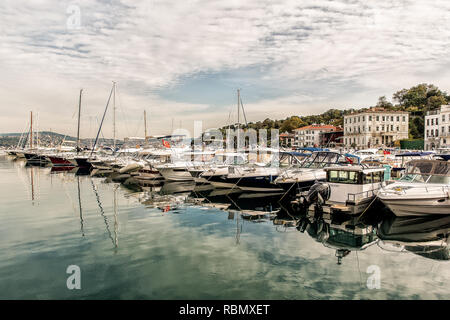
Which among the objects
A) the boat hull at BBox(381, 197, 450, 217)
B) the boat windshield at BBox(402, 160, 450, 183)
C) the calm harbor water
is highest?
the boat windshield at BBox(402, 160, 450, 183)

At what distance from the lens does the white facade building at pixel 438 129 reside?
59.8 m

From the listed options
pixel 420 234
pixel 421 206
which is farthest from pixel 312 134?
pixel 420 234

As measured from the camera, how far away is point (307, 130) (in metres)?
103

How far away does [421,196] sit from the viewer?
44.8 ft

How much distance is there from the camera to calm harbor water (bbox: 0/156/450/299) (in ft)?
25.3

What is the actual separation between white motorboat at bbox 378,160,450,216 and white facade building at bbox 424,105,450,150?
53264 millimetres

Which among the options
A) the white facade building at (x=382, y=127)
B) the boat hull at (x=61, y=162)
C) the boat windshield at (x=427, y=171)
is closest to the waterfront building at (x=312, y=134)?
the white facade building at (x=382, y=127)

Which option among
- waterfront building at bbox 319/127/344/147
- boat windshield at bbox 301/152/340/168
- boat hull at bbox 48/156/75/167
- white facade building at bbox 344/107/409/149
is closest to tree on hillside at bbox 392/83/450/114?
white facade building at bbox 344/107/409/149

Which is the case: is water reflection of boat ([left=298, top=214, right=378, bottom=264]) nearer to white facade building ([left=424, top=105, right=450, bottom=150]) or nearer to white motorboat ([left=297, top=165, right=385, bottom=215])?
white motorboat ([left=297, top=165, right=385, bottom=215])

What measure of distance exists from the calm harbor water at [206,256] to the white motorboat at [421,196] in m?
0.62

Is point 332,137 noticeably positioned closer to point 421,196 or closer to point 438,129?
point 438,129

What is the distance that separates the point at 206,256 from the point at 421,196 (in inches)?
413

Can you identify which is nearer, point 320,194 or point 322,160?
point 320,194
